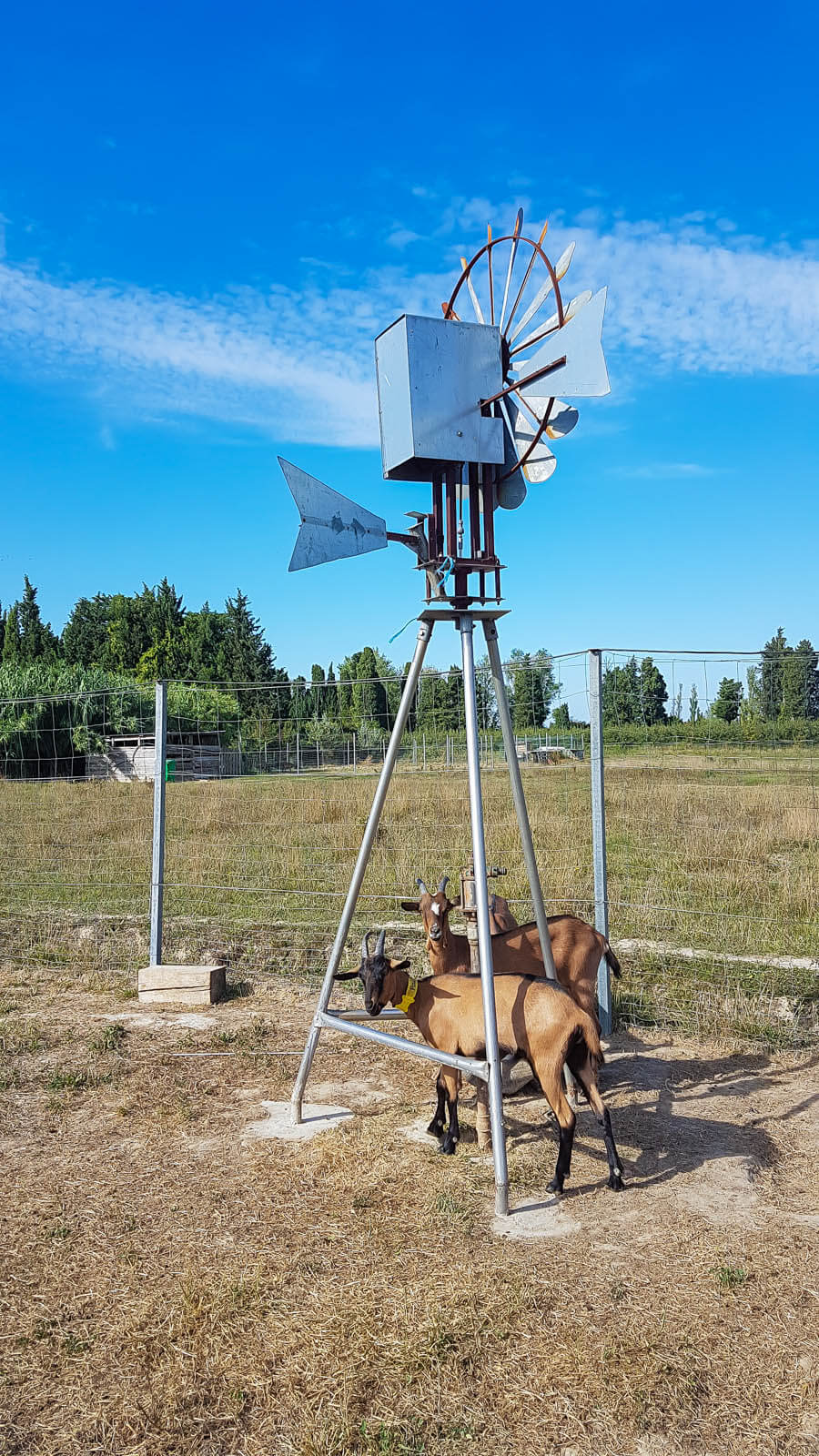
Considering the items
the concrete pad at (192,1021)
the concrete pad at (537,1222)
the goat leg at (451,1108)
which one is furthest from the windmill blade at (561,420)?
the concrete pad at (192,1021)

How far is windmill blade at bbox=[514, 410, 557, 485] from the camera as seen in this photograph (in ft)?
16.2

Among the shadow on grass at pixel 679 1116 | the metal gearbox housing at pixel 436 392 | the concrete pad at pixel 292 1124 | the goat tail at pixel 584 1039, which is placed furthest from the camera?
the concrete pad at pixel 292 1124

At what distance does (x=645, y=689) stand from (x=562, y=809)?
17.7 feet

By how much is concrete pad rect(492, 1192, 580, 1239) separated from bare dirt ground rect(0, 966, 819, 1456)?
2 centimetres

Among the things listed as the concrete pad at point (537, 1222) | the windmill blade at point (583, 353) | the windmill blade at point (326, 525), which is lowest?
the concrete pad at point (537, 1222)

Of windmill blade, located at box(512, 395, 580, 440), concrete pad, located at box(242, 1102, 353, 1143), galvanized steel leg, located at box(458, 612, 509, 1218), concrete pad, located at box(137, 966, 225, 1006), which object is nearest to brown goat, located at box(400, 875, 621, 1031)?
concrete pad, located at box(242, 1102, 353, 1143)

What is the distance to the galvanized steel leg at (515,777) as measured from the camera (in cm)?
498

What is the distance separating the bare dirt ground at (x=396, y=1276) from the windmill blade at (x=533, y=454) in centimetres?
364

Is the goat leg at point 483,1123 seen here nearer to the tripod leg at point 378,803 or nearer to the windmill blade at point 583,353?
the tripod leg at point 378,803

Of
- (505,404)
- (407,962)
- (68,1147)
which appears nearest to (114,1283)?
(68,1147)

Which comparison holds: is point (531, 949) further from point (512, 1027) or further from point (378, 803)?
point (378, 803)

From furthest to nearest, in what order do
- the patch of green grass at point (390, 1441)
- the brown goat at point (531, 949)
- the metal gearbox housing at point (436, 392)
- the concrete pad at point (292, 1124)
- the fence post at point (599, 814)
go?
the fence post at point (599, 814) < the brown goat at point (531, 949) < the concrete pad at point (292, 1124) < the metal gearbox housing at point (436, 392) < the patch of green grass at point (390, 1441)

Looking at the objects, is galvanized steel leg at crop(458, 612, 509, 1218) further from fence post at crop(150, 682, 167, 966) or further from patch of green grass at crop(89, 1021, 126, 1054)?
fence post at crop(150, 682, 167, 966)

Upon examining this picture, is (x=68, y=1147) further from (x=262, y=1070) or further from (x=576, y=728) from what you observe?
(x=576, y=728)
